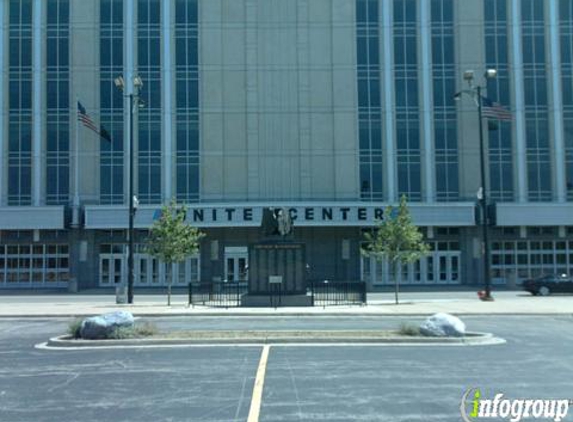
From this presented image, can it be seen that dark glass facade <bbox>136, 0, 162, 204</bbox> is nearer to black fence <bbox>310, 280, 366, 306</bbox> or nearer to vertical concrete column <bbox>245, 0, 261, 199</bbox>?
vertical concrete column <bbox>245, 0, 261, 199</bbox>

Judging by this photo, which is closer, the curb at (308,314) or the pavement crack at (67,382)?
the pavement crack at (67,382)

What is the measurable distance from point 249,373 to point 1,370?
492 centimetres

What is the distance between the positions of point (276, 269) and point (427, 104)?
24.9 m

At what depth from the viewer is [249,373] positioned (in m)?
12.1

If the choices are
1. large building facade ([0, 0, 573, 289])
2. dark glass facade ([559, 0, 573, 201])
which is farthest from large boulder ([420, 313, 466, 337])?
dark glass facade ([559, 0, 573, 201])

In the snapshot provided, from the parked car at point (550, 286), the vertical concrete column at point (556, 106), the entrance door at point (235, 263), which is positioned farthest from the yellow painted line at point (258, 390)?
the vertical concrete column at point (556, 106)

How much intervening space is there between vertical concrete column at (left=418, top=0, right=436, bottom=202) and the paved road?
32.2m

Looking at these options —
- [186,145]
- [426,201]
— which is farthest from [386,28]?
[186,145]

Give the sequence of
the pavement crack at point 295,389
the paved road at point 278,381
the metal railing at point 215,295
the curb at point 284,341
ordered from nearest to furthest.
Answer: the pavement crack at point 295,389
the paved road at point 278,381
the curb at point 284,341
the metal railing at point 215,295

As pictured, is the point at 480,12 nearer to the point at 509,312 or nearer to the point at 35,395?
the point at 509,312

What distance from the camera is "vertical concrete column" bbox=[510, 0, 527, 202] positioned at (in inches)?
1927

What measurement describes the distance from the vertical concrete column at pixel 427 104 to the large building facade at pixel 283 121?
0.12 metres

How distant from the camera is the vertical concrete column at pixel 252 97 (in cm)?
4884

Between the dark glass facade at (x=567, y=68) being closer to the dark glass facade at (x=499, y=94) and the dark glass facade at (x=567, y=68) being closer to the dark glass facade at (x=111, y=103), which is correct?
the dark glass facade at (x=499, y=94)
